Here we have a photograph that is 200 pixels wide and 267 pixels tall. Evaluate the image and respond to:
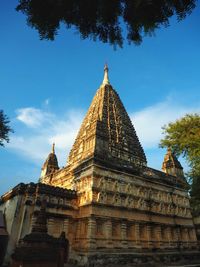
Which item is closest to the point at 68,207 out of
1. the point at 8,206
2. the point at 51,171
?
the point at 8,206

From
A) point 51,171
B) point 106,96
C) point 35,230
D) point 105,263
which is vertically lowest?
point 105,263

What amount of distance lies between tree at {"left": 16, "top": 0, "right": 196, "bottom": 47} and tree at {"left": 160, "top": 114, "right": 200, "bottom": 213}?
1805 cm

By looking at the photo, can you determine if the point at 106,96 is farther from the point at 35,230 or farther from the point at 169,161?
the point at 35,230

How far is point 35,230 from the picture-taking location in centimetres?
1082

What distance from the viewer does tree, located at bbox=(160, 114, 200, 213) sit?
76.6 feet

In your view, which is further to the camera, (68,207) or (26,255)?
(68,207)

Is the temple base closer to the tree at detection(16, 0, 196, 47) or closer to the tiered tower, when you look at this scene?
the tiered tower

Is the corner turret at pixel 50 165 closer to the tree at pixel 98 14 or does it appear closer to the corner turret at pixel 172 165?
the corner turret at pixel 172 165

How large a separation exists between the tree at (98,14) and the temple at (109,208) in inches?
502

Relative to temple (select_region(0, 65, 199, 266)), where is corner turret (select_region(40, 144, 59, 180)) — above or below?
above

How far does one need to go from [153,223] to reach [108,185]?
6.24 metres

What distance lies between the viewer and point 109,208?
59.4ft

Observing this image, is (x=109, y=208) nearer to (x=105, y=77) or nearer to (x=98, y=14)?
(x=98, y=14)

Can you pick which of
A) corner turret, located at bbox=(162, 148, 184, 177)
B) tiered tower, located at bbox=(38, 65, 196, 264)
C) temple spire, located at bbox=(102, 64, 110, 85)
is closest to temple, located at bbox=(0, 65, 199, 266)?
tiered tower, located at bbox=(38, 65, 196, 264)
